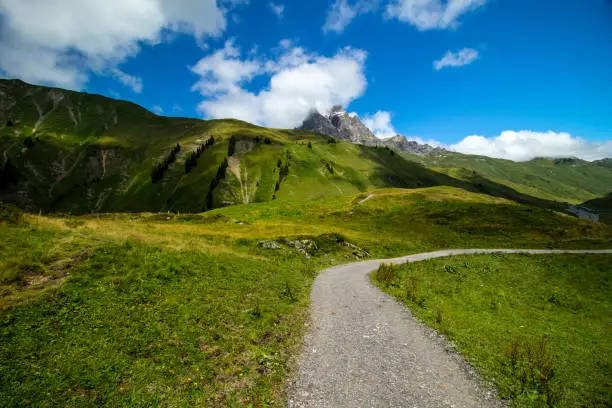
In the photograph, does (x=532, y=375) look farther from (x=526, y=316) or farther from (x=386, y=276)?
(x=386, y=276)

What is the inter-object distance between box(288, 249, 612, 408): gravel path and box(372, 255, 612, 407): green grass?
110 centimetres

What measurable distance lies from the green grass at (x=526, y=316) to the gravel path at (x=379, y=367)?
3.62 feet

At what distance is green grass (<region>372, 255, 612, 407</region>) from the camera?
34.4 feet

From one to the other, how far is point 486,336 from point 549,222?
2451 inches

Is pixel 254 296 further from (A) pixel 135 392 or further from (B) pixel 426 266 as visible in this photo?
(B) pixel 426 266

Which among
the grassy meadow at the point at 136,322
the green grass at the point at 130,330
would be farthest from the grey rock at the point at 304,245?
the green grass at the point at 130,330

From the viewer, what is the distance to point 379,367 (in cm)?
1129

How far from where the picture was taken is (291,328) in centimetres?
1501

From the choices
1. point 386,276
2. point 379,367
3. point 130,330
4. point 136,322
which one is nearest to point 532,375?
point 379,367

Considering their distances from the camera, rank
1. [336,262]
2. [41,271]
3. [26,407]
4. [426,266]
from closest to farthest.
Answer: [26,407] < [41,271] < [426,266] < [336,262]

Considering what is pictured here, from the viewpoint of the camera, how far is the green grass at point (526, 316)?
10.5 meters

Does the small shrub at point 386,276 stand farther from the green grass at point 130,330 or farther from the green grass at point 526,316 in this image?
the green grass at point 130,330

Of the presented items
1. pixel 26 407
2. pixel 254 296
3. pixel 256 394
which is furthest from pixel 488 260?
pixel 26 407

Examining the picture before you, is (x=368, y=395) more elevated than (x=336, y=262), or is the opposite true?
(x=368, y=395)
